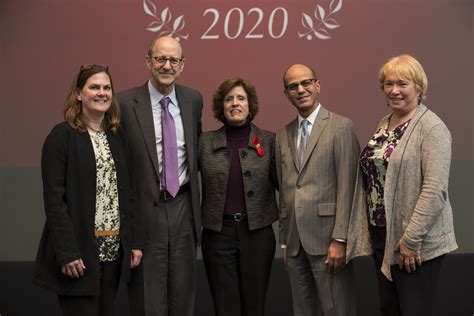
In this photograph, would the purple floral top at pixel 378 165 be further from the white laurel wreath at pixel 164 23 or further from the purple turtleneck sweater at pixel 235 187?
the white laurel wreath at pixel 164 23

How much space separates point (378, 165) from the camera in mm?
2838

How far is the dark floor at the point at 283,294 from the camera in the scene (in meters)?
4.60

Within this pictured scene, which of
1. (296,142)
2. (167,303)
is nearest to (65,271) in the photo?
(167,303)

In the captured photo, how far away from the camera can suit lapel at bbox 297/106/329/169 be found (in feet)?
10.2

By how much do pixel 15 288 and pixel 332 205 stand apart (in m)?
2.87

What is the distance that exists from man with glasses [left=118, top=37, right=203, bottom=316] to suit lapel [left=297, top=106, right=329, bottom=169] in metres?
0.62

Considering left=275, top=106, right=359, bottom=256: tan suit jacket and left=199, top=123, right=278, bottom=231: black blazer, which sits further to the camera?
left=199, top=123, right=278, bottom=231: black blazer

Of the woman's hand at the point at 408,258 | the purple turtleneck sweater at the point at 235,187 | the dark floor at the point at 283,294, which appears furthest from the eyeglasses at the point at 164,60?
the dark floor at the point at 283,294

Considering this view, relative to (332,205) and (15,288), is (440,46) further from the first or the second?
(15,288)

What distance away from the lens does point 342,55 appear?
15.6ft

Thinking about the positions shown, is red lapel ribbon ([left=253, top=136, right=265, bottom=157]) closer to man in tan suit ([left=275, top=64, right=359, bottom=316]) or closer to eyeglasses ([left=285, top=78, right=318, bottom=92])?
man in tan suit ([left=275, top=64, right=359, bottom=316])

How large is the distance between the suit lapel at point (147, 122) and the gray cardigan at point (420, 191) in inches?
46.8

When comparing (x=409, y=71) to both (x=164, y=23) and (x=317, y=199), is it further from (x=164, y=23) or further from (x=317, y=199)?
(x=164, y=23)

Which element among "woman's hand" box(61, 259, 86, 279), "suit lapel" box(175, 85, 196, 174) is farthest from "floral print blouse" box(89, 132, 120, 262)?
"suit lapel" box(175, 85, 196, 174)
